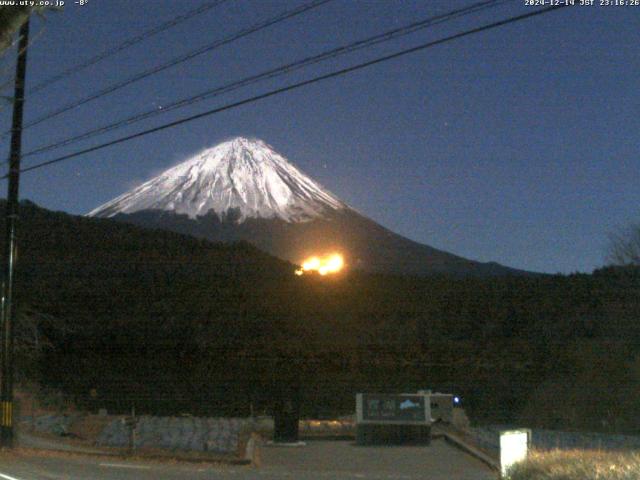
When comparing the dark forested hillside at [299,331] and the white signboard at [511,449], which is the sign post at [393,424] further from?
the white signboard at [511,449]

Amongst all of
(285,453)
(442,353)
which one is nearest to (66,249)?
(442,353)

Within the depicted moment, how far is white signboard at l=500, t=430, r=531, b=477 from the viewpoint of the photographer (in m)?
10.6

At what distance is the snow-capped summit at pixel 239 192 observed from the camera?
74306 mm

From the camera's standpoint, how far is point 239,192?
77875 mm

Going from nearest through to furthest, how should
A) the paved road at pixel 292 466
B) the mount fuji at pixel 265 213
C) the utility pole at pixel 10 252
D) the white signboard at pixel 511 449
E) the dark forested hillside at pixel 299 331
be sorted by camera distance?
the white signboard at pixel 511 449 → the paved road at pixel 292 466 → the utility pole at pixel 10 252 → the dark forested hillside at pixel 299 331 → the mount fuji at pixel 265 213

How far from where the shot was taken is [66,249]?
50.0 m

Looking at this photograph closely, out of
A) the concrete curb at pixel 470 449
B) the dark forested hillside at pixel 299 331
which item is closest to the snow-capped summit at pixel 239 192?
the dark forested hillside at pixel 299 331

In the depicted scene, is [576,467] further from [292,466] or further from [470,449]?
[470,449]

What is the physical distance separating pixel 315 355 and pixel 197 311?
6753mm

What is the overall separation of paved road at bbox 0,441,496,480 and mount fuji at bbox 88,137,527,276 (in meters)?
49.1

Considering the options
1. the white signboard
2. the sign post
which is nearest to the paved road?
the sign post

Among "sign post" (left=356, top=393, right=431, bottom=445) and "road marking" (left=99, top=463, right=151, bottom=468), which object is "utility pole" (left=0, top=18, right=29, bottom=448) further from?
"sign post" (left=356, top=393, right=431, bottom=445)

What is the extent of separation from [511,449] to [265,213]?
6499cm

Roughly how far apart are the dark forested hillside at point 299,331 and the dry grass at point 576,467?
66.8 ft
